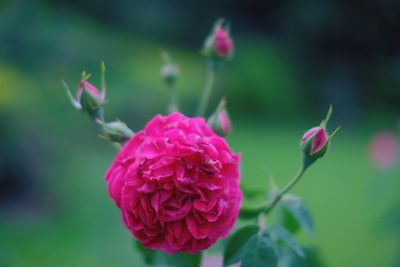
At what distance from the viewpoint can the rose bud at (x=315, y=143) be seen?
0.52 meters

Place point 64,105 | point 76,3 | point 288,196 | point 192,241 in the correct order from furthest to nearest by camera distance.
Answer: point 76,3
point 64,105
point 288,196
point 192,241

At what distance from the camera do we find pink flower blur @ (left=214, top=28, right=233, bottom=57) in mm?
733

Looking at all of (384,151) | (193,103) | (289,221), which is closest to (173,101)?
(289,221)

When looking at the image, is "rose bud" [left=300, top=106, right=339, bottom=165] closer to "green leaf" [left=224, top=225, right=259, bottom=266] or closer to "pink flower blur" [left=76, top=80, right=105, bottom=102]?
"green leaf" [left=224, top=225, right=259, bottom=266]

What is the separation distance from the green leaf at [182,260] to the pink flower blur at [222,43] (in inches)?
13.3

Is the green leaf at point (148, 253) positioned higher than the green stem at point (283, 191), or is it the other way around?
the green stem at point (283, 191)

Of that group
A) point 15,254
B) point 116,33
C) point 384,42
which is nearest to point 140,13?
point 116,33

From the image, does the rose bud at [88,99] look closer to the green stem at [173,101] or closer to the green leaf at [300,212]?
the green stem at [173,101]

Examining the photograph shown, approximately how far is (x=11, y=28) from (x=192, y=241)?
8.64 ft

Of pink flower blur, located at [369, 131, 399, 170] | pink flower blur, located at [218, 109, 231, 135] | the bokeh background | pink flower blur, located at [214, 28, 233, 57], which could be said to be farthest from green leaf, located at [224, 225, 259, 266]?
pink flower blur, located at [369, 131, 399, 170]

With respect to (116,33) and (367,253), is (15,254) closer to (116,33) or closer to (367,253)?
(367,253)

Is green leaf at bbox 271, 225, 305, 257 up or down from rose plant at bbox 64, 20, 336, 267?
down

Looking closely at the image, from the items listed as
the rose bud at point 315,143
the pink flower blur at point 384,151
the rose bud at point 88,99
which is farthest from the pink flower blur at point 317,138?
the pink flower blur at point 384,151

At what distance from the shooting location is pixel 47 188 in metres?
2.89
